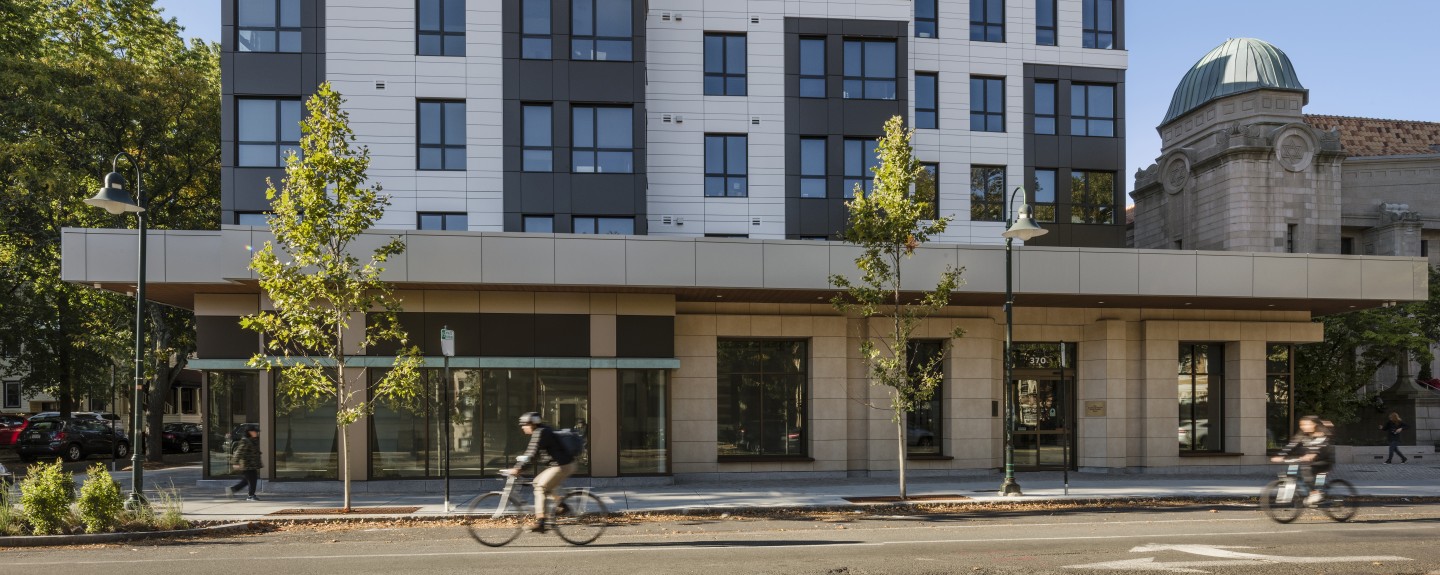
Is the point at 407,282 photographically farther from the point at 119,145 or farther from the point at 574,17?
the point at 119,145

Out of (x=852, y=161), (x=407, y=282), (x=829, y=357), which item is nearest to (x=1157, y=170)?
(x=852, y=161)

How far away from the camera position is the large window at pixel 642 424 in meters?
20.5

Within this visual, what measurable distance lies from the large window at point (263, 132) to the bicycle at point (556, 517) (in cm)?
1447

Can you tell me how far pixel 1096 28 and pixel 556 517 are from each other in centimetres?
2287

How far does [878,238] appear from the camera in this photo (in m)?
17.2

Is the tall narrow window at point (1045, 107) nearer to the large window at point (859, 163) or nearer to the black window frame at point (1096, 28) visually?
the black window frame at point (1096, 28)

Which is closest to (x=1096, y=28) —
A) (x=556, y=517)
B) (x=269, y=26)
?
(x=269, y=26)

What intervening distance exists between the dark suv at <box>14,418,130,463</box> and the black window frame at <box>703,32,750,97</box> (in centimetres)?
2294

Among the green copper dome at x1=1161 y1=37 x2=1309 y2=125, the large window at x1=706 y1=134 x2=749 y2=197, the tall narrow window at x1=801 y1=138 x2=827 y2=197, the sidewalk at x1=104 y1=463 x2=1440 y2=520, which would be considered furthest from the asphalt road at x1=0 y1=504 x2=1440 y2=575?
the green copper dome at x1=1161 y1=37 x2=1309 y2=125

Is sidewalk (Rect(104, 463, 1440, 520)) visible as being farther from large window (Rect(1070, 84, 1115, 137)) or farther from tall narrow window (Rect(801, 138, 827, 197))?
large window (Rect(1070, 84, 1115, 137))

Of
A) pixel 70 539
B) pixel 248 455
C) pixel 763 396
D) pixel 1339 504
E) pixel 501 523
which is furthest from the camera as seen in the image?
pixel 763 396

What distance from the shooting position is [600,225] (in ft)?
79.2

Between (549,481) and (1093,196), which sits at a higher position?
(1093,196)

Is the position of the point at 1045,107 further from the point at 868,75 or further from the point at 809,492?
the point at 809,492
